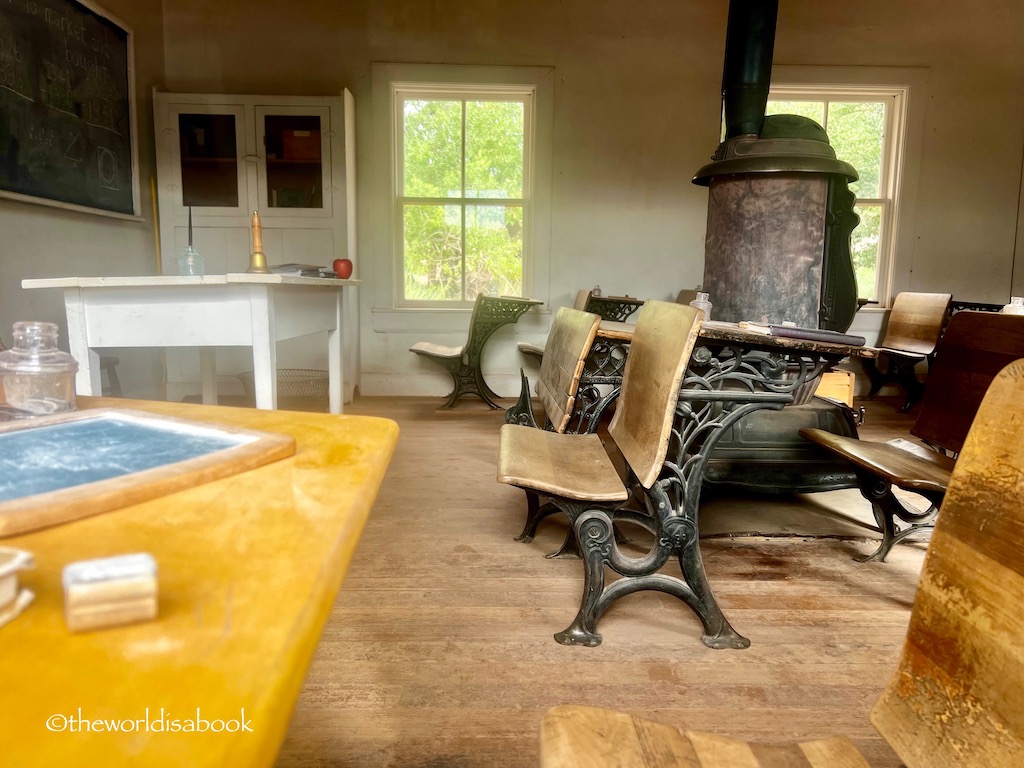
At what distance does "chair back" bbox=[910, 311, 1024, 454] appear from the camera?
6.89ft

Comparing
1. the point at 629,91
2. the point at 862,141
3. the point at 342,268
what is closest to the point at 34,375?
the point at 342,268

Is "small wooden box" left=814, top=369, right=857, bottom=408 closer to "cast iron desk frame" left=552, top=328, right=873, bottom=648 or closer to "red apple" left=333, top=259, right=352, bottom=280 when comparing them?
"cast iron desk frame" left=552, top=328, right=873, bottom=648

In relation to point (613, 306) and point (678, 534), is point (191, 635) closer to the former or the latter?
point (678, 534)

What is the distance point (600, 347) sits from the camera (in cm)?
314

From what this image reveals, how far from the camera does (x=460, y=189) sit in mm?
5730

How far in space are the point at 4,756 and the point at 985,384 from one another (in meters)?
2.54

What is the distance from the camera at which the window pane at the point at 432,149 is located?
5629 millimetres

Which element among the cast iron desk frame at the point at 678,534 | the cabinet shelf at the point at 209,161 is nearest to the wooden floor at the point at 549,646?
the cast iron desk frame at the point at 678,534

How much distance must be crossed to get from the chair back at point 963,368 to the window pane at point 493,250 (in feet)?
12.6

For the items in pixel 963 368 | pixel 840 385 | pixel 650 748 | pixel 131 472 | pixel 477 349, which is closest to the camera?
pixel 131 472

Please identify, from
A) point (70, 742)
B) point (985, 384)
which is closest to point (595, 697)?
point (70, 742)

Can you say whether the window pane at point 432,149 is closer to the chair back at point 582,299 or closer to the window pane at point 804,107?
the chair back at point 582,299

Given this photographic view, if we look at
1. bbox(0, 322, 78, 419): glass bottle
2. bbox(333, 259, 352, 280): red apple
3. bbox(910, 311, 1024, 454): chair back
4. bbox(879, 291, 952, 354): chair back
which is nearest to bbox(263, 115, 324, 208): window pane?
bbox(333, 259, 352, 280): red apple

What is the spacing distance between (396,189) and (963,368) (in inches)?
178
